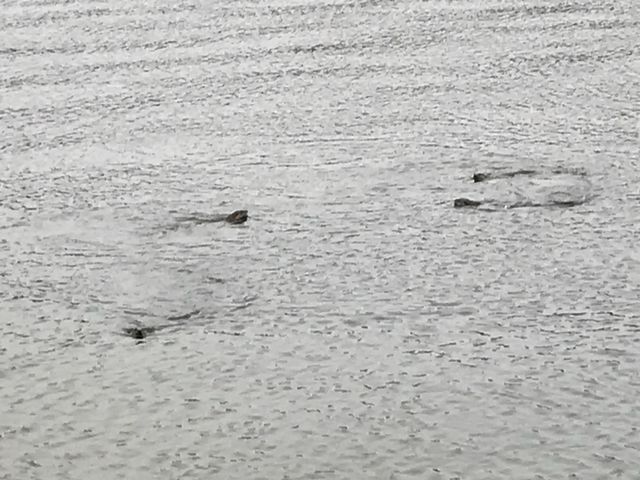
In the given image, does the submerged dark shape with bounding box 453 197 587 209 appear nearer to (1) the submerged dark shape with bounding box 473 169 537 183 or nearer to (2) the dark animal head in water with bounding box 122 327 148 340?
(1) the submerged dark shape with bounding box 473 169 537 183

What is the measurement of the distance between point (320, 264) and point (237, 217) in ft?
0.70

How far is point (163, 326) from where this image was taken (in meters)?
1.51

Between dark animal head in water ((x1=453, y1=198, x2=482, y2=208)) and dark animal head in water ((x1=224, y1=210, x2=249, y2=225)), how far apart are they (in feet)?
0.99

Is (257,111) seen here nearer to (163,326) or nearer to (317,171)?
(317,171)

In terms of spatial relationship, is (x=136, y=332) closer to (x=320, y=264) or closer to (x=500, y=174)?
(x=320, y=264)

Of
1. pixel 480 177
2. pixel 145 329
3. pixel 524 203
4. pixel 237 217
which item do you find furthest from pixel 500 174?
pixel 145 329

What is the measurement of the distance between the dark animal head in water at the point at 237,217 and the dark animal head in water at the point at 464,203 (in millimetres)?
302

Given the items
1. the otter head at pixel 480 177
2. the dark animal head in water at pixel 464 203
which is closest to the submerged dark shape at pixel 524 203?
the dark animal head in water at pixel 464 203

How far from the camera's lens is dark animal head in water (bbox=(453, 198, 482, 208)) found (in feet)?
6.23

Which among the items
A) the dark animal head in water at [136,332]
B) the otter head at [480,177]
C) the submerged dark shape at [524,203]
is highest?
the otter head at [480,177]

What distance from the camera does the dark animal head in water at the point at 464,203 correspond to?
6.23 feet

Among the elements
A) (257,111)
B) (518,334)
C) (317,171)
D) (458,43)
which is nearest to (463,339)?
(518,334)

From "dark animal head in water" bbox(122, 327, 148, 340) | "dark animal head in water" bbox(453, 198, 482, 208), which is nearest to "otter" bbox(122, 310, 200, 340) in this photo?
"dark animal head in water" bbox(122, 327, 148, 340)

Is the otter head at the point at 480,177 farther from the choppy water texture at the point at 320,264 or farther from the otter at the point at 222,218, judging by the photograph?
the otter at the point at 222,218
